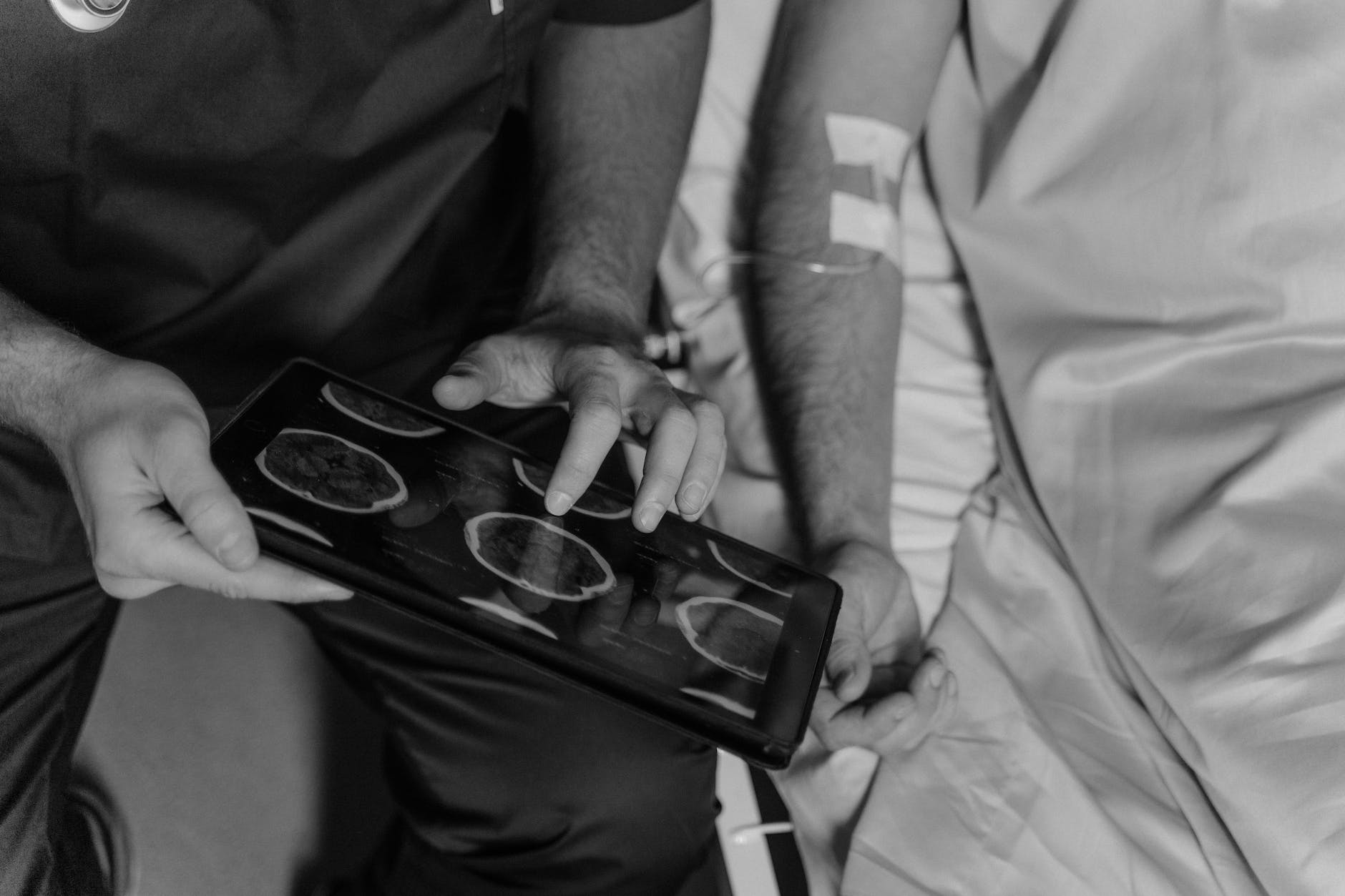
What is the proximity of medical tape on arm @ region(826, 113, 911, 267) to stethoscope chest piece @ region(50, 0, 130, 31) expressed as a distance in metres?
0.62

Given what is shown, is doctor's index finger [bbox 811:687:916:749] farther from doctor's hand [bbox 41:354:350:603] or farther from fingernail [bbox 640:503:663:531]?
doctor's hand [bbox 41:354:350:603]

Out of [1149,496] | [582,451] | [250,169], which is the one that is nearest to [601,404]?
[582,451]

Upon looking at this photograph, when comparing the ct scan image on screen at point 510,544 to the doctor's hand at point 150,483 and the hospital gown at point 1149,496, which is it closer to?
the doctor's hand at point 150,483

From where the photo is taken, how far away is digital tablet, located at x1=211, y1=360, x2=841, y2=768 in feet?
2.28

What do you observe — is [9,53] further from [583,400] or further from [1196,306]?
[1196,306]

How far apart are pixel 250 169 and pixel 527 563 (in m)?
0.39

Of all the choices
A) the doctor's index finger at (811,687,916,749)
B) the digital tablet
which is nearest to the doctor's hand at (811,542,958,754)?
the doctor's index finger at (811,687,916,749)

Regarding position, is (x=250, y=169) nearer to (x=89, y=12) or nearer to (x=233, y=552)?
(x=89, y=12)

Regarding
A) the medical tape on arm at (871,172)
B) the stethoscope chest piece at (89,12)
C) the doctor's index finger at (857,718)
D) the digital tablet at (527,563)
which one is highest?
the stethoscope chest piece at (89,12)

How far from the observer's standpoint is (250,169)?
85 cm

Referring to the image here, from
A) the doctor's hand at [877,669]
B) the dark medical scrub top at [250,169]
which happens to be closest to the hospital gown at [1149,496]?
the doctor's hand at [877,669]

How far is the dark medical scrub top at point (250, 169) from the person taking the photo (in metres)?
0.75

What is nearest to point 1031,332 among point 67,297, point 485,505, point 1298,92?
point 1298,92

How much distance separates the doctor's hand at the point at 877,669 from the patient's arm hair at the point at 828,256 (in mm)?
66
